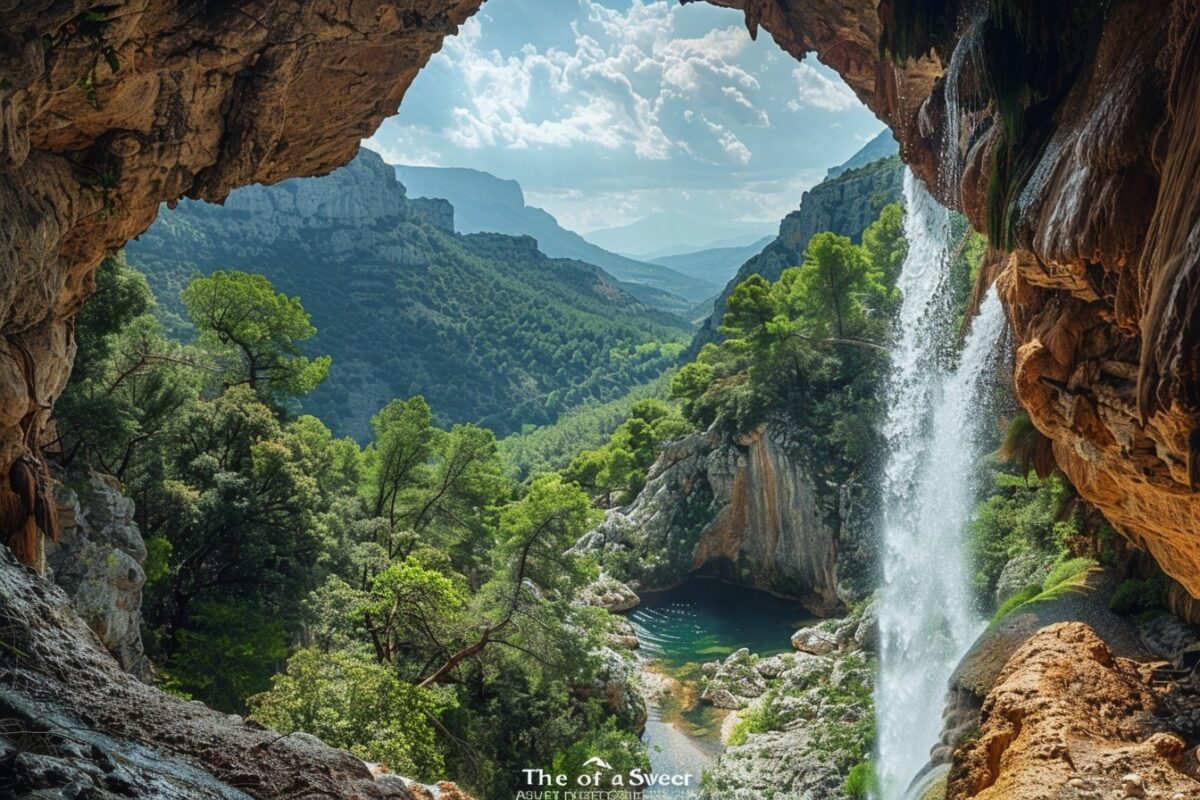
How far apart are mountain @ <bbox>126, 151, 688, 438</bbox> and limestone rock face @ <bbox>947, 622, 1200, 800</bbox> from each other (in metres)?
94.7

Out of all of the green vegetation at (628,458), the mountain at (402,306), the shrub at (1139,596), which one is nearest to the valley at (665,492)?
the shrub at (1139,596)

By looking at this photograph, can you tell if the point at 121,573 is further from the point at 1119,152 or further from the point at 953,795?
the point at 1119,152

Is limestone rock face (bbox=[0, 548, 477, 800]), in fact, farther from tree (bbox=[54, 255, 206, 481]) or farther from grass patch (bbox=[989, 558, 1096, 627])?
tree (bbox=[54, 255, 206, 481])

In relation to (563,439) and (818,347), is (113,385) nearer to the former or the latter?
(818,347)

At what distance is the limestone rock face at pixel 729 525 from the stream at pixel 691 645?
1127 mm

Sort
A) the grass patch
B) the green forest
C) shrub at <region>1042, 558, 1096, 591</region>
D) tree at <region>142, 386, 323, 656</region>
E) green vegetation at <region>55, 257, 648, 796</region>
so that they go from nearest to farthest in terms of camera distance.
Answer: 1. the grass patch
2. shrub at <region>1042, 558, 1096, 591</region>
3. the green forest
4. green vegetation at <region>55, 257, 648, 796</region>
5. tree at <region>142, 386, 323, 656</region>

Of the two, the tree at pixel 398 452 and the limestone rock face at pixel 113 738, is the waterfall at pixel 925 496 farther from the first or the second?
the tree at pixel 398 452

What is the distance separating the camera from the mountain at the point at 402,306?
109 metres

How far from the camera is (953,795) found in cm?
941

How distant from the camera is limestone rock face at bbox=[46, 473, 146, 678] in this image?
13.4 m

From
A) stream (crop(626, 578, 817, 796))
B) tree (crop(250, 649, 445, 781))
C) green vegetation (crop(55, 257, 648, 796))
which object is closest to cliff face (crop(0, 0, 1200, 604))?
tree (crop(250, 649, 445, 781))

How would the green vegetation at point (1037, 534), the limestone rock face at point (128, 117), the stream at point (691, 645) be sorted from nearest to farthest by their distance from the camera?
the limestone rock face at point (128, 117) → the green vegetation at point (1037, 534) → the stream at point (691, 645)

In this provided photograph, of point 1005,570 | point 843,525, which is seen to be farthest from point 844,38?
point 843,525

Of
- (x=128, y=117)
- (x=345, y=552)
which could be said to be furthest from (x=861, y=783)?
(x=128, y=117)
